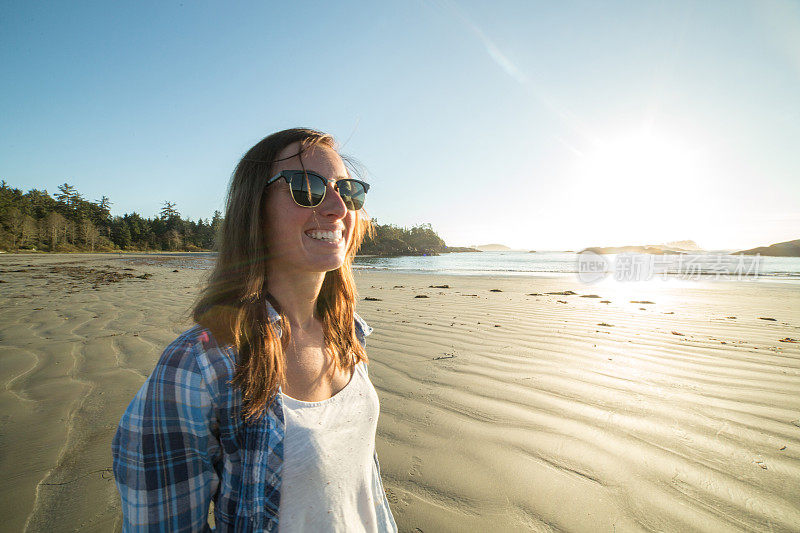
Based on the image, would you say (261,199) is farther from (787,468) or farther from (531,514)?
(787,468)

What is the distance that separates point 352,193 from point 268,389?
875 millimetres

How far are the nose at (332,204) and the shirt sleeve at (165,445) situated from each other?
68 cm

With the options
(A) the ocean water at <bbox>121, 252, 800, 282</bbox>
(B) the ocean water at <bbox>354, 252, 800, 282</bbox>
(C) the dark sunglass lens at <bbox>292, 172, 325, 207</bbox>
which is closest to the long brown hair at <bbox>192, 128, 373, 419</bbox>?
(C) the dark sunglass lens at <bbox>292, 172, 325, 207</bbox>

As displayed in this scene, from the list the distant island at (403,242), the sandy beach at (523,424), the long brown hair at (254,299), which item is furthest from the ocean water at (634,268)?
the distant island at (403,242)

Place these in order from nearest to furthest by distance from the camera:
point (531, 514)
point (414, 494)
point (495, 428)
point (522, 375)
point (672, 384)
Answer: point (531, 514) → point (414, 494) → point (495, 428) → point (672, 384) → point (522, 375)

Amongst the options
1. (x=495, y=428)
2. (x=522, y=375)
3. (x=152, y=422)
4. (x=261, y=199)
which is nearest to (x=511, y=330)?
(x=522, y=375)

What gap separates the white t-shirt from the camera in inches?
39.3

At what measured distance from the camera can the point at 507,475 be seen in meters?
2.10

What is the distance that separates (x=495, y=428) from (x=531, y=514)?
2.49 ft

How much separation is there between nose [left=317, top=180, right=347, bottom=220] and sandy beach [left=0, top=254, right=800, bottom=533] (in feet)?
2.09

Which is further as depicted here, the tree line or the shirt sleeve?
the tree line

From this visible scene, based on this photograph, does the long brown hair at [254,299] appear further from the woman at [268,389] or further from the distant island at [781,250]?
the distant island at [781,250]

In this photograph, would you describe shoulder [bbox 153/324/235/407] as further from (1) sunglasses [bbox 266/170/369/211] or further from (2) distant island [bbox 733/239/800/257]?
(2) distant island [bbox 733/239/800/257]

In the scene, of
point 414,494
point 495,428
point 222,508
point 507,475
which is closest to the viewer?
point 222,508
